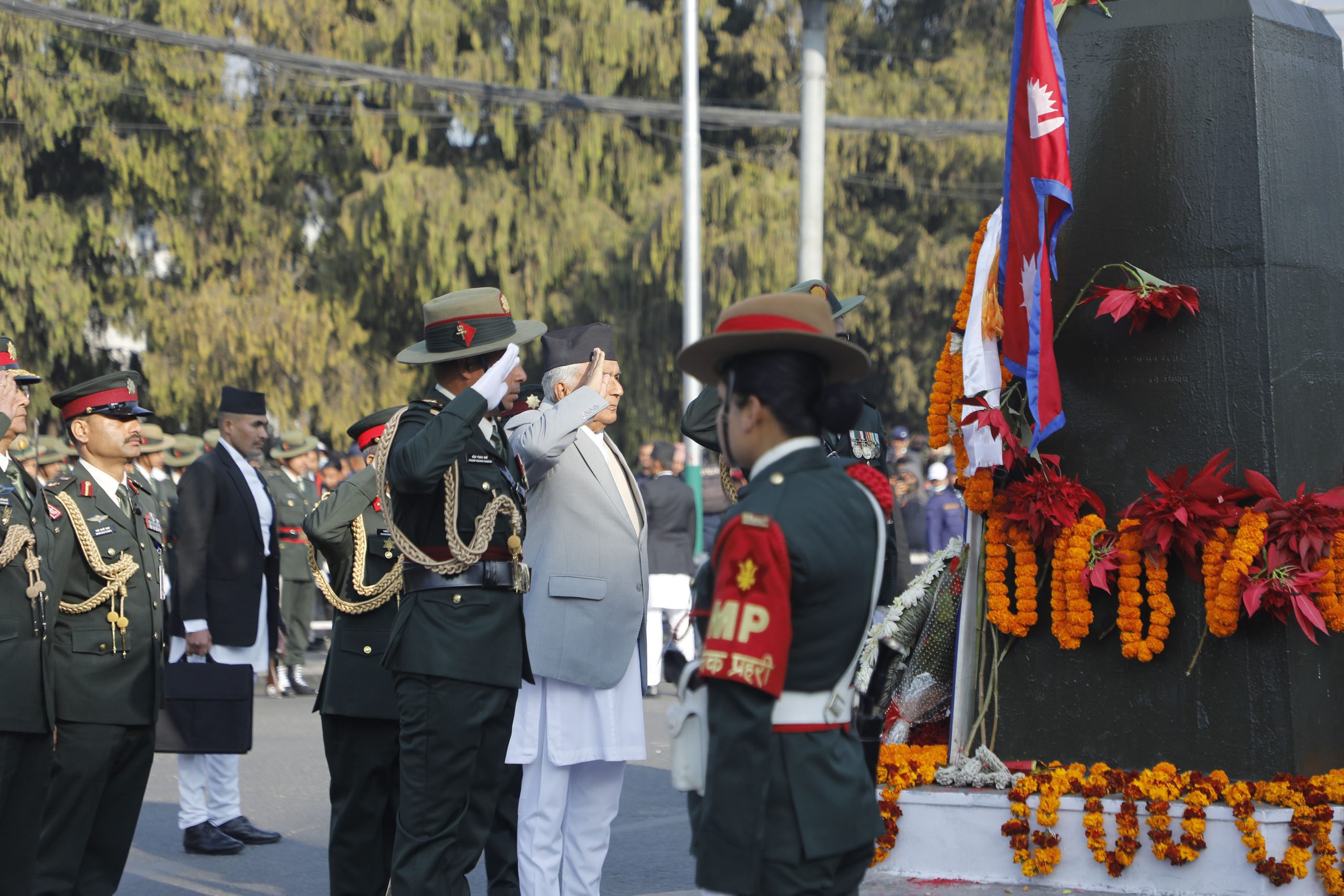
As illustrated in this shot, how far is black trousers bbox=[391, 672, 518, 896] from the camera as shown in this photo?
4.87 m

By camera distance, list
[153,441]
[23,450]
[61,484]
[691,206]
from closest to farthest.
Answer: [61,484], [23,450], [153,441], [691,206]

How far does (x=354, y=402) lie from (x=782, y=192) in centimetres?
715

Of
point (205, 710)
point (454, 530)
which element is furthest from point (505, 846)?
point (205, 710)

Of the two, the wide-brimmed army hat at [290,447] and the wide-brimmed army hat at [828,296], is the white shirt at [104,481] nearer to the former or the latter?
the wide-brimmed army hat at [828,296]

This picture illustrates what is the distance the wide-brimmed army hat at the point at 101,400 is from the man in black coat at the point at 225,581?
1631 millimetres

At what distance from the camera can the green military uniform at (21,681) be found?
5176 millimetres

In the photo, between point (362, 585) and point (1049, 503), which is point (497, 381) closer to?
point (362, 585)

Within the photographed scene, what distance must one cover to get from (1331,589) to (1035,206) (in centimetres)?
177

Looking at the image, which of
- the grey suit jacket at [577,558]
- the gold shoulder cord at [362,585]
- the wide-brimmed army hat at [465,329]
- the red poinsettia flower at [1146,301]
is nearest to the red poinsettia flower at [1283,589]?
the red poinsettia flower at [1146,301]

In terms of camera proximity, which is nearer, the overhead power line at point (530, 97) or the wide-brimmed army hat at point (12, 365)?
the wide-brimmed army hat at point (12, 365)

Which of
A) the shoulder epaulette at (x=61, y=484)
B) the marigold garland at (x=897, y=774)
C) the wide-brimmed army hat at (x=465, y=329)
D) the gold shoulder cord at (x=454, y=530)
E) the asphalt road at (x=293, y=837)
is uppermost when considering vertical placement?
the wide-brimmed army hat at (x=465, y=329)

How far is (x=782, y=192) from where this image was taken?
76.5 feet

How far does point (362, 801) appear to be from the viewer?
5805mm

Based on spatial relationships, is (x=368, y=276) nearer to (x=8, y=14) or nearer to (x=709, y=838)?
(x=8, y=14)
